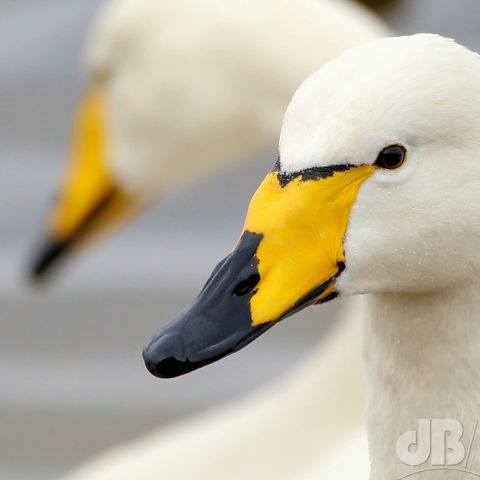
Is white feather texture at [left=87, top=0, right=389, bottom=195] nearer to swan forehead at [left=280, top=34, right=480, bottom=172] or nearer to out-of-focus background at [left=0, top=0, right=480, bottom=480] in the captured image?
out-of-focus background at [left=0, top=0, right=480, bottom=480]

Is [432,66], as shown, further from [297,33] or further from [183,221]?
[183,221]

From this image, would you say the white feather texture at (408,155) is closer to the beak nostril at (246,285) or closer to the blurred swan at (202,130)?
the beak nostril at (246,285)

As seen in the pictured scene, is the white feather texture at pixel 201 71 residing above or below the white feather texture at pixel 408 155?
above

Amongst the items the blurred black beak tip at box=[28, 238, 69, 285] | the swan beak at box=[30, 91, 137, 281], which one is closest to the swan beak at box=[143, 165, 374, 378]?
the swan beak at box=[30, 91, 137, 281]

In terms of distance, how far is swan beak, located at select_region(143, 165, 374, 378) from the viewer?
81.4 inches

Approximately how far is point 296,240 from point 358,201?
100mm

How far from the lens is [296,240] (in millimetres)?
2096

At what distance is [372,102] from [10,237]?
4134mm

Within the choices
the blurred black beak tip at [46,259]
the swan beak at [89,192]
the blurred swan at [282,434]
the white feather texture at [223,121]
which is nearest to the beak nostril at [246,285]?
the white feather texture at [223,121]

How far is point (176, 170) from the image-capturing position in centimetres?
426

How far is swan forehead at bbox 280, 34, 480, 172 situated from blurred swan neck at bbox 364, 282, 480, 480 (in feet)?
0.83

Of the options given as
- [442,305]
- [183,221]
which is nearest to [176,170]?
[183,221]

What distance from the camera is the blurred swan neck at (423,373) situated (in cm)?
217

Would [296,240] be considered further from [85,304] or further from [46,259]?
[85,304]
